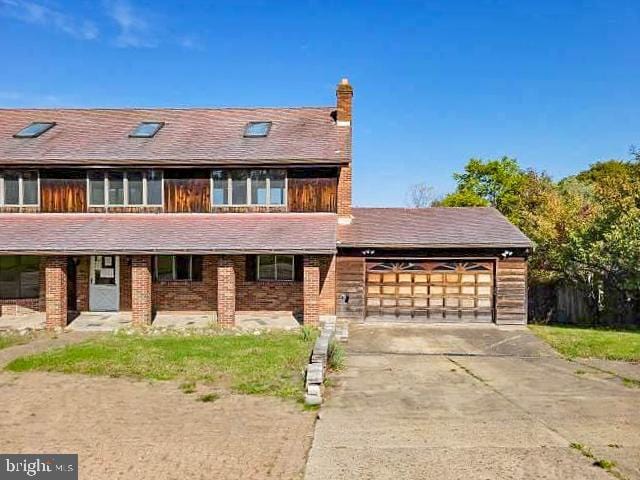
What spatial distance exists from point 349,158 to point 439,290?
5.19 m

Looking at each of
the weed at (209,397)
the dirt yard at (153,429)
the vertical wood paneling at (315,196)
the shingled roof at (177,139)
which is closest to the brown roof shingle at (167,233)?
the vertical wood paneling at (315,196)

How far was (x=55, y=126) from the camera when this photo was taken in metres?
21.4

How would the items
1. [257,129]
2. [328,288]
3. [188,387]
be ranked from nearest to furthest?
[188,387] → [328,288] → [257,129]

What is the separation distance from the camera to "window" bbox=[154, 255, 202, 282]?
18.2 metres

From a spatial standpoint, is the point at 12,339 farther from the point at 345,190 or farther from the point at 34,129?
the point at 345,190

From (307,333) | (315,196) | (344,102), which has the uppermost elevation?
(344,102)

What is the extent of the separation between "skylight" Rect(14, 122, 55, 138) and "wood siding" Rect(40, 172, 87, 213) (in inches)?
112

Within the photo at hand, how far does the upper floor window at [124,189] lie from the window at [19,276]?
9.27 feet

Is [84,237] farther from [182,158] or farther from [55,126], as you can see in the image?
[55,126]

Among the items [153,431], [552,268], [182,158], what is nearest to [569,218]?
[552,268]

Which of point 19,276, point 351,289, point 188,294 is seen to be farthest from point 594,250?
point 19,276

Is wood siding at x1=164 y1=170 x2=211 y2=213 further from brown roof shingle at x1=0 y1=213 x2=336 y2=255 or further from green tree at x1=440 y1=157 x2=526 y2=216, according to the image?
green tree at x1=440 y1=157 x2=526 y2=216

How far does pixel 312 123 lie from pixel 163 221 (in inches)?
274

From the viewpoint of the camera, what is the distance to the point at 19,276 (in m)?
18.0
